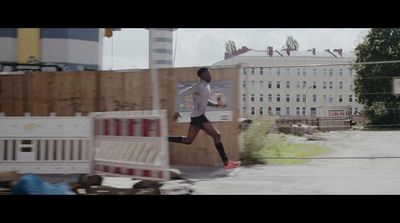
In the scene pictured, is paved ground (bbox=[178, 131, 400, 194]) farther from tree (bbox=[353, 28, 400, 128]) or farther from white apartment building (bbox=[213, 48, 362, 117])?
white apartment building (bbox=[213, 48, 362, 117])

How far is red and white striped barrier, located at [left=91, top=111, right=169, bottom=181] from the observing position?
24.2 ft

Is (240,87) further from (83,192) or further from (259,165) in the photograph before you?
(83,192)

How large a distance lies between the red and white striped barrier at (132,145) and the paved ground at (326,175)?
27.6 inches

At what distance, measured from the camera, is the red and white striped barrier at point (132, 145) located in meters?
7.37

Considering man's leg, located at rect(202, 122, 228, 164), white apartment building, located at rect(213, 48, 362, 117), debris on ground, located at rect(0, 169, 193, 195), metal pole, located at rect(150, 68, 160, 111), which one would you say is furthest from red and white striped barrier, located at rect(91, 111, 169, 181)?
white apartment building, located at rect(213, 48, 362, 117)

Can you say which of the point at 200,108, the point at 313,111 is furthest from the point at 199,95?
the point at 313,111

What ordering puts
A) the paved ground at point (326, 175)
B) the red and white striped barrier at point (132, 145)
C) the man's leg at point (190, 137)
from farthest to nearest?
the man's leg at point (190, 137)
the red and white striped barrier at point (132, 145)
the paved ground at point (326, 175)

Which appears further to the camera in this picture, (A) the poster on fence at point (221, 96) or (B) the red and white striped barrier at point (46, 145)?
(A) the poster on fence at point (221, 96)

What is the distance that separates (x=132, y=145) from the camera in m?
7.77

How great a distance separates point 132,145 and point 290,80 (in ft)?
28.7

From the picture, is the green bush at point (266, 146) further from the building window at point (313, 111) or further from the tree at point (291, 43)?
the building window at point (313, 111)

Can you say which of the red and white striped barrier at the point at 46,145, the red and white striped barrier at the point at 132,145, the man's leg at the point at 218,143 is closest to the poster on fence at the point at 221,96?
the man's leg at the point at 218,143

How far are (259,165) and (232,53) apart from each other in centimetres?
382
